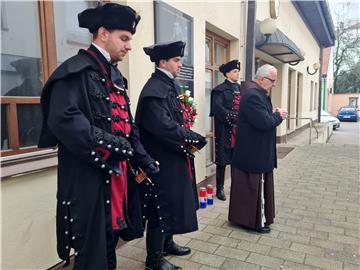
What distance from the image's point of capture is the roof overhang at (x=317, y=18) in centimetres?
1248

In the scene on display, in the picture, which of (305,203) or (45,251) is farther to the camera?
(305,203)

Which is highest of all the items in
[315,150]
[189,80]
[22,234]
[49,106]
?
[189,80]

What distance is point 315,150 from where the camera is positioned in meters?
9.38

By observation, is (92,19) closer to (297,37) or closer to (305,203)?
(305,203)

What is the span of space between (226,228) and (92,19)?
2707mm

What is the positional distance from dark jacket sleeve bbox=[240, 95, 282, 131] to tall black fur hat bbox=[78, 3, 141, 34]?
1.77 meters

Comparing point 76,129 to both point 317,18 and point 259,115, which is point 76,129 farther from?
point 317,18

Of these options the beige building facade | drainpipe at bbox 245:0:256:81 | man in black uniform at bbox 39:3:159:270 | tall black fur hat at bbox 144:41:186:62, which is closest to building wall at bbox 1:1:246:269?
the beige building facade

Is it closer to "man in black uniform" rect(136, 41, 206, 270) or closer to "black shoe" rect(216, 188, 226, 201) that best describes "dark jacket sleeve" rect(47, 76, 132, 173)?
"man in black uniform" rect(136, 41, 206, 270)

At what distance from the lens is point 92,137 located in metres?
1.64

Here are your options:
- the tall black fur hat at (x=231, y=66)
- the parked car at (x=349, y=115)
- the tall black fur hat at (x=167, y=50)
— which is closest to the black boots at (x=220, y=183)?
the tall black fur hat at (x=231, y=66)

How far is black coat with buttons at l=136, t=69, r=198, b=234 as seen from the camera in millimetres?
2416

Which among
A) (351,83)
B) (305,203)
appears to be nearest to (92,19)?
(305,203)

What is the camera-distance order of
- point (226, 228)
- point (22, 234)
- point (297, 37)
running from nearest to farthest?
1. point (22, 234)
2. point (226, 228)
3. point (297, 37)
